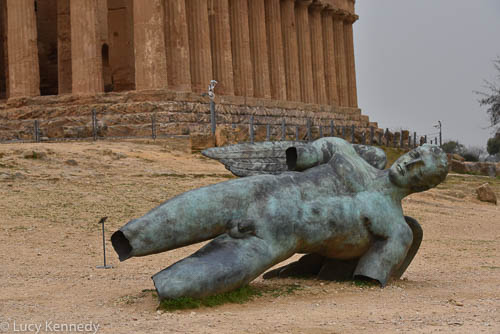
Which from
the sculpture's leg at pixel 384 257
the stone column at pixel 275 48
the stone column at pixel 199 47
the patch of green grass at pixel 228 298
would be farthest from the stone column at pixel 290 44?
the patch of green grass at pixel 228 298

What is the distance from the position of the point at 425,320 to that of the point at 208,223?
2.15 m

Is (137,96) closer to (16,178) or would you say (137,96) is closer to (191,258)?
(16,178)

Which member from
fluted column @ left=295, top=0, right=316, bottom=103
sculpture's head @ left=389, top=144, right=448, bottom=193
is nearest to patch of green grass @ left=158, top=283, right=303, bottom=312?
sculpture's head @ left=389, top=144, right=448, bottom=193

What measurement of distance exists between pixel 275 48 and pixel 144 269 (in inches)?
1401

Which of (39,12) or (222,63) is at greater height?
(39,12)

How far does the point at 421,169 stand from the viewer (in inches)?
321

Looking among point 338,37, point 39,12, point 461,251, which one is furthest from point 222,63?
point 461,251

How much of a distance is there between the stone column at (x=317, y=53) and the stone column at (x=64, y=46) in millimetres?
17461

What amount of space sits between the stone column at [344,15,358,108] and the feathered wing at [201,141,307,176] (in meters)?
47.1

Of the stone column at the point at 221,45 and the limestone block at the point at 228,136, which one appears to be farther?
the stone column at the point at 221,45

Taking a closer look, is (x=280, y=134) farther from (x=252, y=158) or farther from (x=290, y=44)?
(x=252, y=158)

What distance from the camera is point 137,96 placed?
1305 inches

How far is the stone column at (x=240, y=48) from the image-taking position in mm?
40969

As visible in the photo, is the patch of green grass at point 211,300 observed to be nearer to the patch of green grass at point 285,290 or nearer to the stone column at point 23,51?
the patch of green grass at point 285,290
